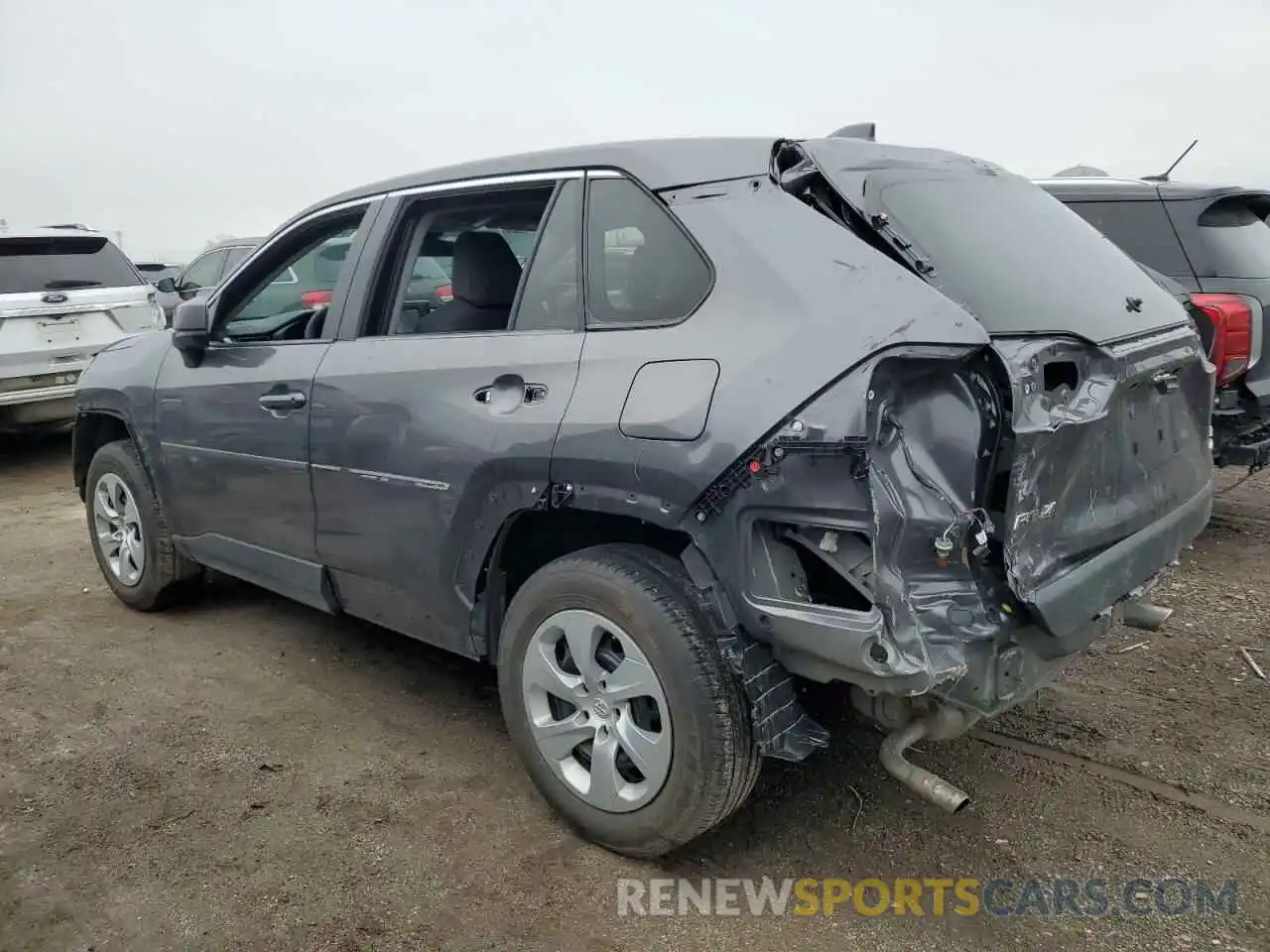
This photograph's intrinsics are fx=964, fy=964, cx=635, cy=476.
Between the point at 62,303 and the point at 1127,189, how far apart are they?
7.74 meters

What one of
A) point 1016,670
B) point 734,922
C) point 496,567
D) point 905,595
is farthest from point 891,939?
point 496,567

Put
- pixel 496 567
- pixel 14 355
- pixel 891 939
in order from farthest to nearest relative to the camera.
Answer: pixel 14 355 < pixel 496 567 < pixel 891 939

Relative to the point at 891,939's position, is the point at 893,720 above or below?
above

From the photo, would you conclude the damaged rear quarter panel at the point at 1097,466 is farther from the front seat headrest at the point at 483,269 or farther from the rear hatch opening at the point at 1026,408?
the front seat headrest at the point at 483,269

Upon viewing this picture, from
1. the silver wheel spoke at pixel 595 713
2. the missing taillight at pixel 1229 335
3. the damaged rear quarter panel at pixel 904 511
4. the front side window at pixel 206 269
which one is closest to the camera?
the damaged rear quarter panel at pixel 904 511

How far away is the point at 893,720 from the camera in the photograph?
242 cm

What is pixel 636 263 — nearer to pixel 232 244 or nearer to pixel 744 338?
pixel 744 338

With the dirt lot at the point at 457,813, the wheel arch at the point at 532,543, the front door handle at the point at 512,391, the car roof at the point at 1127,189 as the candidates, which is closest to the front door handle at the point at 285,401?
the front door handle at the point at 512,391

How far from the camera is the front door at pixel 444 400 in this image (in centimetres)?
276

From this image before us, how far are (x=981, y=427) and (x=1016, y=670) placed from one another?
590 mm

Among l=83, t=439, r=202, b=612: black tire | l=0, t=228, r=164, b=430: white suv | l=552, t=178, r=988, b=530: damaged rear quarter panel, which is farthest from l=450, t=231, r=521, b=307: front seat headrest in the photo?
l=0, t=228, r=164, b=430: white suv

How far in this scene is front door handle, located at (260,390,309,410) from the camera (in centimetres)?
343

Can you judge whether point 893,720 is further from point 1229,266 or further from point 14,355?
point 14,355

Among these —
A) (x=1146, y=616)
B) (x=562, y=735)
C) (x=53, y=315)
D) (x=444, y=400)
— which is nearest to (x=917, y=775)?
(x=562, y=735)
